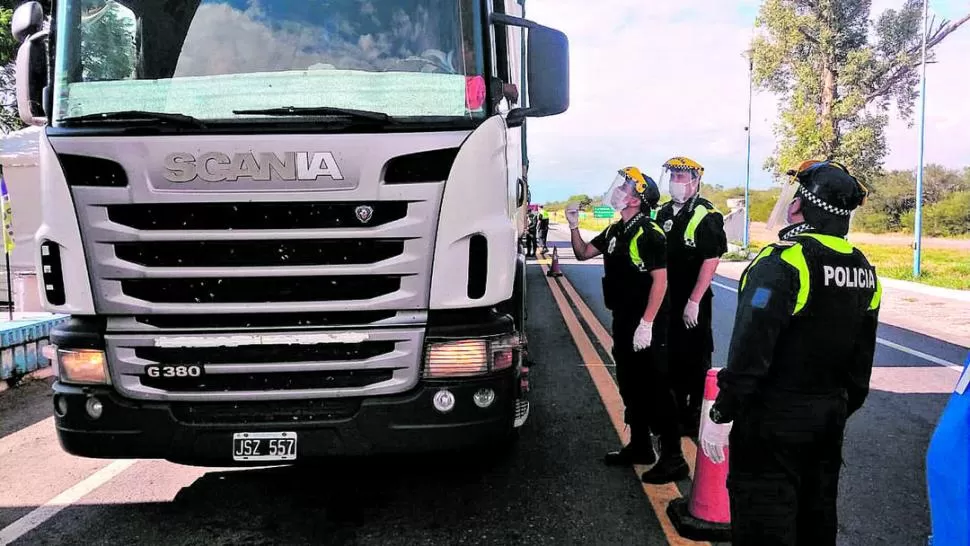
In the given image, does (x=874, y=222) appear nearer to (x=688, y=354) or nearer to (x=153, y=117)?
(x=688, y=354)

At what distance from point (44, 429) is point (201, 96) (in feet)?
11.9

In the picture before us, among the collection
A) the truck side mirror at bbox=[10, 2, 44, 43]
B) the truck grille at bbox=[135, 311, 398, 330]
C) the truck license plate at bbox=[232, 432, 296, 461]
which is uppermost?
the truck side mirror at bbox=[10, 2, 44, 43]

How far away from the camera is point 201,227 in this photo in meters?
3.17

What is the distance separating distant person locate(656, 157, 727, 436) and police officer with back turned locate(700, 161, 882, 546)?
234cm

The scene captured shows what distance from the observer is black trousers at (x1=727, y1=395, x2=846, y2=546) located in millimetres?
2553

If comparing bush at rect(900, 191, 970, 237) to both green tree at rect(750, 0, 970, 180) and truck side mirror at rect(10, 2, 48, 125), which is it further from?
truck side mirror at rect(10, 2, 48, 125)

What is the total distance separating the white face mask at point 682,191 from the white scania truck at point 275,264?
2171 millimetres

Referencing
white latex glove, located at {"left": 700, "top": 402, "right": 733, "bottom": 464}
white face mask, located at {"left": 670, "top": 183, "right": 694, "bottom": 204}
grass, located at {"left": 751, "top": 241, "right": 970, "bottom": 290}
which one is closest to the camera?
white latex glove, located at {"left": 700, "top": 402, "right": 733, "bottom": 464}

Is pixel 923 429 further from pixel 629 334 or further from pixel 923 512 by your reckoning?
pixel 629 334

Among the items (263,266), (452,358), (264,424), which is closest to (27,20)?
(263,266)

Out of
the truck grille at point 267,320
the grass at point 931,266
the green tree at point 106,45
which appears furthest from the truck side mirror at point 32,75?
the grass at point 931,266

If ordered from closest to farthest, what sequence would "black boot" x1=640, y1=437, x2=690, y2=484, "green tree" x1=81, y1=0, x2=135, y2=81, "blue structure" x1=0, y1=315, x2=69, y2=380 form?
"green tree" x1=81, y1=0, x2=135, y2=81 → "black boot" x1=640, y1=437, x2=690, y2=484 → "blue structure" x1=0, y1=315, x2=69, y2=380

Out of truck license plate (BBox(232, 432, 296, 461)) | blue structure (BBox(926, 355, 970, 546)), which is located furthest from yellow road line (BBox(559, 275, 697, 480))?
truck license plate (BBox(232, 432, 296, 461))

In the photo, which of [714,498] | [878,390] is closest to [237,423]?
[714,498]
